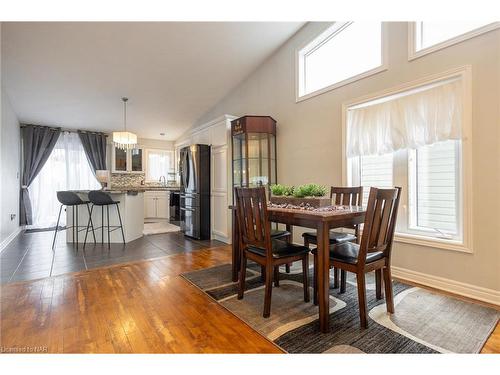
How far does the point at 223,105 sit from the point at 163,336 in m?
4.69

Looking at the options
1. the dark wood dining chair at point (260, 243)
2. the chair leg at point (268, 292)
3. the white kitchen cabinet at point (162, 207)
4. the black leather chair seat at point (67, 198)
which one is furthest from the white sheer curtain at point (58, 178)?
the chair leg at point (268, 292)

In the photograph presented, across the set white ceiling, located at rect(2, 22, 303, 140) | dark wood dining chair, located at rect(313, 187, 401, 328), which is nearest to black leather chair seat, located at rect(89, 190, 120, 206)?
white ceiling, located at rect(2, 22, 303, 140)

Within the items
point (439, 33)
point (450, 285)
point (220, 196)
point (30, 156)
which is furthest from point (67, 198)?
point (439, 33)

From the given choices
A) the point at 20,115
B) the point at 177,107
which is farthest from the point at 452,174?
the point at 20,115

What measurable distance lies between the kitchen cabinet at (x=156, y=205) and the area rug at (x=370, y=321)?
17.4ft

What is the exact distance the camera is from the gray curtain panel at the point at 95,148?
6.46 meters

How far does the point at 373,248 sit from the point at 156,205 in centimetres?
666

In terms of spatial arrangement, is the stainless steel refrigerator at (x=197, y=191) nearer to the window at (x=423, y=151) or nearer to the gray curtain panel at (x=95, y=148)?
the window at (x=423, y=151)

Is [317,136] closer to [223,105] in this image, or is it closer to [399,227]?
[399,227]

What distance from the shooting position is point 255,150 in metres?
4.05

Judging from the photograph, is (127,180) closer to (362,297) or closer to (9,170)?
(9,170)

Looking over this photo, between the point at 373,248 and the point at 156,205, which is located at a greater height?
the point at 373,248

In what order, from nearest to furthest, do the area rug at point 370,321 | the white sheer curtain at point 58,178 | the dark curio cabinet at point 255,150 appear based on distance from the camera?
the area rug at point 370,321, the dark curio cabinet at point 255,150, the white sheer curtain at point 58,178

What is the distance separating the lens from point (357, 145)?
9.67ft
